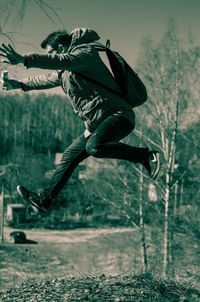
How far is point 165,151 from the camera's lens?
11695 millimetres

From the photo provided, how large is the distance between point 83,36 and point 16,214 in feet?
76.1

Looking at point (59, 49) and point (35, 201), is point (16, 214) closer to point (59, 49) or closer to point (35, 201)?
point (35, 201)

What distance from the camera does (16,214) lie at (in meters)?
24.1

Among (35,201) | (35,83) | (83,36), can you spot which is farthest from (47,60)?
(35,201)

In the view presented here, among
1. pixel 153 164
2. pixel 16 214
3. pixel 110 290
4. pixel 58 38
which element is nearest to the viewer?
pixel 58 38

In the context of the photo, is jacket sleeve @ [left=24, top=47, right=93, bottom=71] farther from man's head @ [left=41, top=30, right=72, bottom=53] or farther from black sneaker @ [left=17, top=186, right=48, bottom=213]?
black sneaker @ [left=17, top=186, right=48, bottom=213]

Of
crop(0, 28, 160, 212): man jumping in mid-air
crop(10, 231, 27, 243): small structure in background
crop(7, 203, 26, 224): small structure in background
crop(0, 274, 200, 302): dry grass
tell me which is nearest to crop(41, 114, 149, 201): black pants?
crop(0, 28, 160, 212): man jumping in mid-air

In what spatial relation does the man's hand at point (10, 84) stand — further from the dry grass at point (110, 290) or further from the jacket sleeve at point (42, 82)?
the dry grass at point (110, 290)

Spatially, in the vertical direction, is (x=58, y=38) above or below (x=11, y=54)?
above

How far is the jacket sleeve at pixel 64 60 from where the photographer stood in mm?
2047

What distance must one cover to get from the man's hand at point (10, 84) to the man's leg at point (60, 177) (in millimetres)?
737

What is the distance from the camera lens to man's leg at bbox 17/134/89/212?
9.53 ft

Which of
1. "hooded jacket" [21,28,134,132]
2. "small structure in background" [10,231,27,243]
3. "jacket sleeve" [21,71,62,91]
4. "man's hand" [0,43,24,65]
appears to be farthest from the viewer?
"small structure in background" [10,231,27,243]

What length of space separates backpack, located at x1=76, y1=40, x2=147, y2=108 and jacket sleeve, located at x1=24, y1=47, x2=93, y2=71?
0.15 meters
